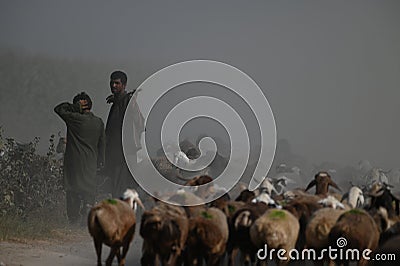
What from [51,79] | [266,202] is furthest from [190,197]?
[51,79]

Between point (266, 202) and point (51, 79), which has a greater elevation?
point (51, 79)

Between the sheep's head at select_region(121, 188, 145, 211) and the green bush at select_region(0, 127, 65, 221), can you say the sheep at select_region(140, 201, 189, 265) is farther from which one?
the green bush at select_region(0, 127, 65, 221)

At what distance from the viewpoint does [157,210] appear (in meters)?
7.66

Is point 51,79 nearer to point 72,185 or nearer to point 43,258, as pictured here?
point 72,185

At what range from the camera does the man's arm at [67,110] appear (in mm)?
12859

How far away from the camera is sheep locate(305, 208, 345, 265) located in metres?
7.52

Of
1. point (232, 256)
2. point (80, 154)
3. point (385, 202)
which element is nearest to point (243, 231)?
point (232, 256)

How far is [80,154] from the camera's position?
13094 millimetres

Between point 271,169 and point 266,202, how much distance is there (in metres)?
7.37

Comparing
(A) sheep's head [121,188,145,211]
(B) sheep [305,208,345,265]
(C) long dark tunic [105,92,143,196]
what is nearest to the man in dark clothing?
(C) long dark tunic [105,92,143,196]

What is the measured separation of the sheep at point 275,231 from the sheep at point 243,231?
0.26 m

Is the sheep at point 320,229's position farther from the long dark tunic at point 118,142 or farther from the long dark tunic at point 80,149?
the long dark tunic at point 80,149
